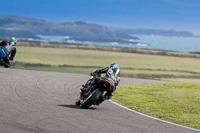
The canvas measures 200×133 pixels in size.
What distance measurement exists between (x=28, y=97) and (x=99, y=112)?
11.1 ft

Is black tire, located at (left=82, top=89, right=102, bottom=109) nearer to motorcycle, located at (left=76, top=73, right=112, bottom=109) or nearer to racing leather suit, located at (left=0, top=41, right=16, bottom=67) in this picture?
motorcycle, located at (left=76, top=73, right=112, bottom=109)

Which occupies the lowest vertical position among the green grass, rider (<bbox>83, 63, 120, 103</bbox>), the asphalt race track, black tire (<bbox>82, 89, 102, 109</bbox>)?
the green grass

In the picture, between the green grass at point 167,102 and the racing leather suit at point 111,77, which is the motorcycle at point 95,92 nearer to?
the racing leather suit at point 111,77

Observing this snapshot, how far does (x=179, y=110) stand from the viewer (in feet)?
53.4

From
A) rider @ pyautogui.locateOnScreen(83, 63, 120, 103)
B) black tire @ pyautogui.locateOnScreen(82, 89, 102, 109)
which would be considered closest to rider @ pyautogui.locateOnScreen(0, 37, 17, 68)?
rider @ pyautogui.locateOnScreen(83, 63, 120, 103)

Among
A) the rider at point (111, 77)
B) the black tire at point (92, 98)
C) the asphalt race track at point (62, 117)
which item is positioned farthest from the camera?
the rider at point (111, 77)

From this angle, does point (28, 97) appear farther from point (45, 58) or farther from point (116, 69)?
point (45, 58)

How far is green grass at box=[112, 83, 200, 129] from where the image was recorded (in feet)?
47.5

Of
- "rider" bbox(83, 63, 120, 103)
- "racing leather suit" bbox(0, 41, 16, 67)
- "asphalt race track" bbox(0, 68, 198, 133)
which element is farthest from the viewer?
"racing leather suit" bbox(0, 41, 16, 67)

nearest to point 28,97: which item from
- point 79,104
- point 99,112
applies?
point 79,104

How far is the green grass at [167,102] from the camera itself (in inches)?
570

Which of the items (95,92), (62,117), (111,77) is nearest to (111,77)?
(111,77)

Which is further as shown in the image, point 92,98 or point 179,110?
point 179,110

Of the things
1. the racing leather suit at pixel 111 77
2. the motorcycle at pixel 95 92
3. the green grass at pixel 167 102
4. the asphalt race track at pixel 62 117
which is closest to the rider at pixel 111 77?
the racing leather suit at pixel 111 77
